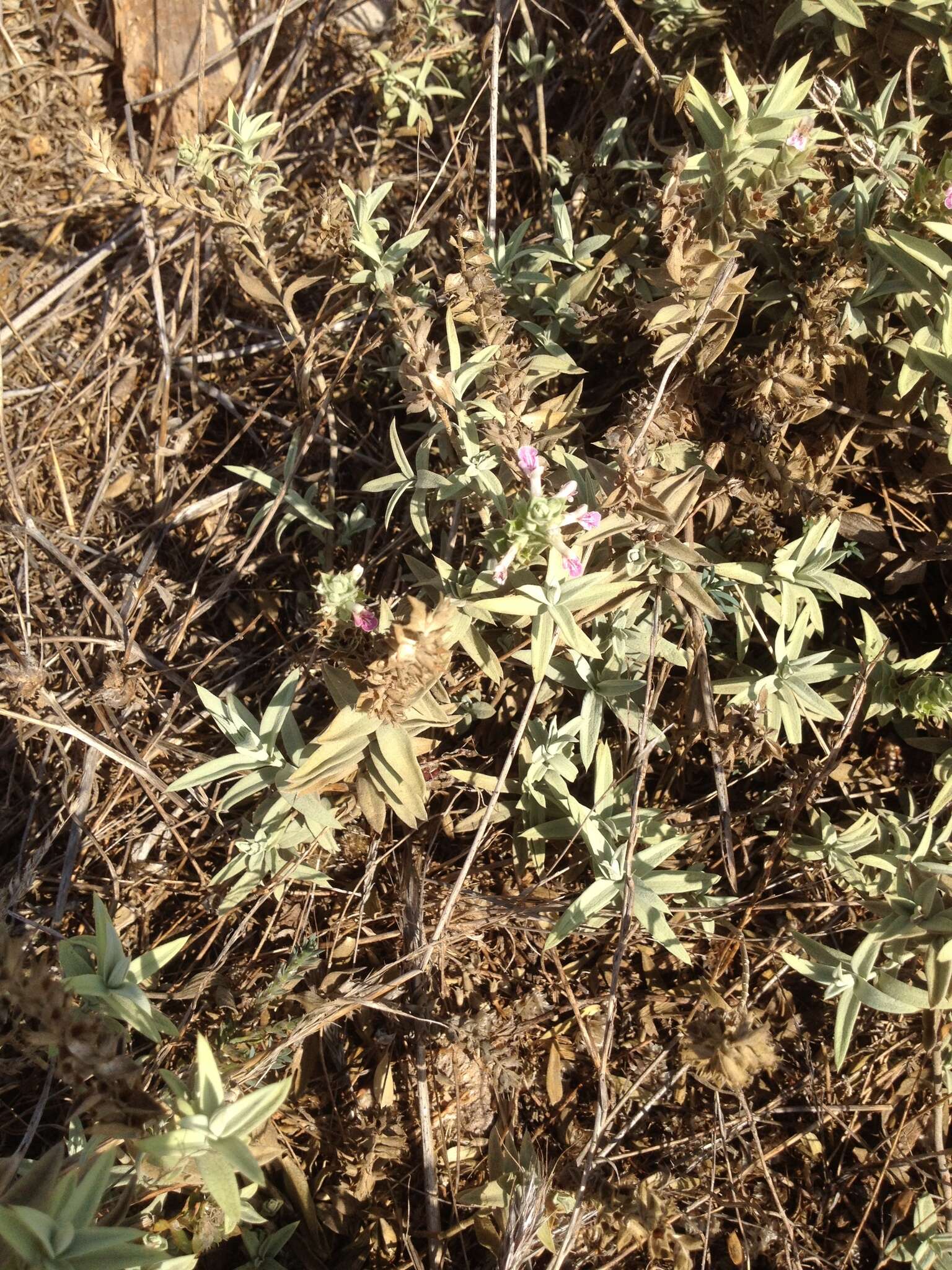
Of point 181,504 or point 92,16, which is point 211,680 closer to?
point 181,504

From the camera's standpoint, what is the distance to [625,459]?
230 cm

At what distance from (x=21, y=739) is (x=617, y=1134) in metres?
2.24

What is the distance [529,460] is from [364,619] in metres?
0.53

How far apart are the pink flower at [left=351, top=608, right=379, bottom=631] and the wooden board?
2.83 metres

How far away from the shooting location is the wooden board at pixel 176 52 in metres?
3.89

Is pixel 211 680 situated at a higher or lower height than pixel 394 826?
higher

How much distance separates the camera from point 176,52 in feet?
12.9

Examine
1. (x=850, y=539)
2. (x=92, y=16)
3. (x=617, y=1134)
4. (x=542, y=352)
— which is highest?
(x=92, y=16)

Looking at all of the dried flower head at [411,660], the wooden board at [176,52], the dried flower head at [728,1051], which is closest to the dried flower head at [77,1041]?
the dried flower head at [411,660]

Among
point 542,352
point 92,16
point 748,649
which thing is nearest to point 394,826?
point 748,649

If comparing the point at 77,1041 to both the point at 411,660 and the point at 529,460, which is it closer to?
the point at 411,660

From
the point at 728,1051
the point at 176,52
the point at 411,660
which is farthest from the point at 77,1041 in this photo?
the point at 176,52

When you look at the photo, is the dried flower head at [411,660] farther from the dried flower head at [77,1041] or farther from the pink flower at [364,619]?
the dried flower head at [77,1041]

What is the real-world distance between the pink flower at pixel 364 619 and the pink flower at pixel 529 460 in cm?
49
